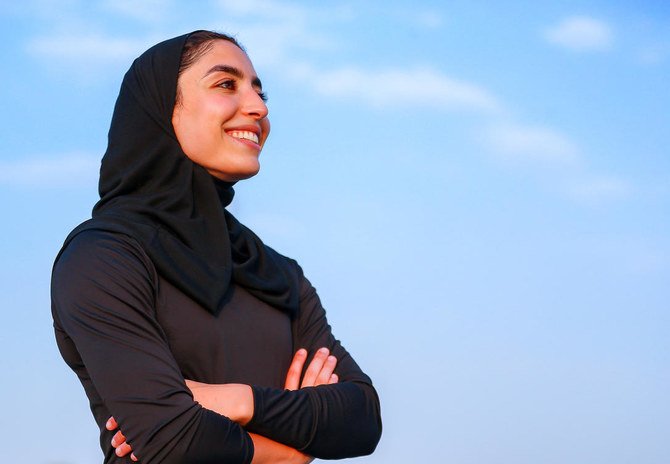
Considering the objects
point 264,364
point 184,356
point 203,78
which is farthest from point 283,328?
point 203,78

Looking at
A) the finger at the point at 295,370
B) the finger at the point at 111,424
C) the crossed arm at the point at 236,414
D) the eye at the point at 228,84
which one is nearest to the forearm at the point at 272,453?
the crossed arm at the point at 236,414

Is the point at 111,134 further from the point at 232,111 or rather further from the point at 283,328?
the point at 283,328

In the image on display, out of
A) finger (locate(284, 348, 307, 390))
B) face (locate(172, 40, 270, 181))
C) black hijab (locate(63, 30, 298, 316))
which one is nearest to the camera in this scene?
black hijab (locate(63, 30, 298, 316))

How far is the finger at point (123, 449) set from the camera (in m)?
3.25

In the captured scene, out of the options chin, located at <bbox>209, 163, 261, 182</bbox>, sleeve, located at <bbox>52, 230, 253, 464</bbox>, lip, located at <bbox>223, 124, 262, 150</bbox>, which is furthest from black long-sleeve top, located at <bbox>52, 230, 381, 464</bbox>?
lip, located at <bbox>223, 124, 262, 150</bbox>

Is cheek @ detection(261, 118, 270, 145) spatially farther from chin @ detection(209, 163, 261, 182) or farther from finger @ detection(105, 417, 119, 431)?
finger @ detection(105, 417, 119, 431)

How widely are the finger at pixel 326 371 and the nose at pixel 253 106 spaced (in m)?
0.96

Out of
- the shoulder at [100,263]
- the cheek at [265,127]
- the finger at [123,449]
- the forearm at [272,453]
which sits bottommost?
the finger at [123,449]

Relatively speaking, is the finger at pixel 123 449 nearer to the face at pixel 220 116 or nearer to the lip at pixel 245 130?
the face at pixel 220 116

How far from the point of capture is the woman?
3166 millimetres

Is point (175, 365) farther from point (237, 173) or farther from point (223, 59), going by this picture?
point (223, 59)

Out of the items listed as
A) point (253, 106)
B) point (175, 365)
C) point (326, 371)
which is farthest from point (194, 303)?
point (253, 106)

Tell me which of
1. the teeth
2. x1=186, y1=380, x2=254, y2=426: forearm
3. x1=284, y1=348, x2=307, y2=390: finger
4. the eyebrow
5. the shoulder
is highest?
the eyebrow

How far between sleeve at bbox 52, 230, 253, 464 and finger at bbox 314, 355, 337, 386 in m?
0.57
